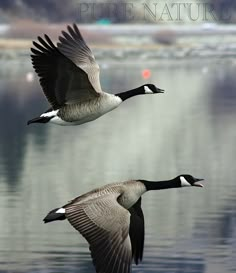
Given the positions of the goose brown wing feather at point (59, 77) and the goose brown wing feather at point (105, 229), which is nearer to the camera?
the goose brown wing feather at point (105, 229)

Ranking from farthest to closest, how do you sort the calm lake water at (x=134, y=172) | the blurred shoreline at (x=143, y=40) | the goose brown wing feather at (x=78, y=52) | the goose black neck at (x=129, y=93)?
the blurred shoreline at (x=143, y=40), the calm lake water at (x=134, y=172), the goose brown wing feather at (x=78, y=52), the goose black neck at (x=129, y=93)

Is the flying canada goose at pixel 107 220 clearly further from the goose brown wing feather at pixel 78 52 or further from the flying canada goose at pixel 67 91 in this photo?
the goose brown wing feather at pixel 78 52

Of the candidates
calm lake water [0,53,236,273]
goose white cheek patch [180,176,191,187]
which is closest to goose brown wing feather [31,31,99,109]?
goose white cheek patch [180,176,191,187]

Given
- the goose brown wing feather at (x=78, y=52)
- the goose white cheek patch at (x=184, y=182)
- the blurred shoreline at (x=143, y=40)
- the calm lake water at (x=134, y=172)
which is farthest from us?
the blurred shoreline at (x=143, y=40)

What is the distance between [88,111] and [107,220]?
245 centimetres

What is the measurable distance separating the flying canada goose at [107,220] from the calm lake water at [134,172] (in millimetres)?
3608

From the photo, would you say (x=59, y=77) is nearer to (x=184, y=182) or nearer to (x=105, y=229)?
(x=184, y=182)

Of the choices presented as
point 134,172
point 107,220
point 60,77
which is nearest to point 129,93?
point 60,77

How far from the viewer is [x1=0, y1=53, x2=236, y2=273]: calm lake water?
64.7ft

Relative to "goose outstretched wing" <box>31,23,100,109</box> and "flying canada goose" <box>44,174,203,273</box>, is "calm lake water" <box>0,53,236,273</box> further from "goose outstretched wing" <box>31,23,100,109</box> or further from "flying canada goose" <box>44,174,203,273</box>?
"flying canada goose" <box>44,174,203,273</box>

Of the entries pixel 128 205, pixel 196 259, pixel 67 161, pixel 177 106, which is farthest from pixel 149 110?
pixel 128 205

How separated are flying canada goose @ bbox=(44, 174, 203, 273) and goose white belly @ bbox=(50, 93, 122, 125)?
1376 millimetres

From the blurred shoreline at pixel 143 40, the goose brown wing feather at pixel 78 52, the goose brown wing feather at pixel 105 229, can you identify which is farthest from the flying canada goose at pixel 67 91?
the blurred shoreline at pixel 143 40

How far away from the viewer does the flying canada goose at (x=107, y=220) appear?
14.0m
